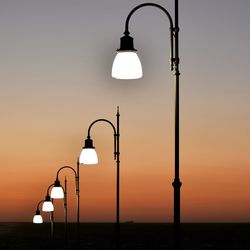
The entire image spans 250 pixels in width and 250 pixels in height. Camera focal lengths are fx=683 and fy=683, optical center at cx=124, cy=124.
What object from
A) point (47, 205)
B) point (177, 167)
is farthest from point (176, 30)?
point (47, 205)

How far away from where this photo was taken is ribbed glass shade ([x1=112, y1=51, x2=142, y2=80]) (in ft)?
37.5

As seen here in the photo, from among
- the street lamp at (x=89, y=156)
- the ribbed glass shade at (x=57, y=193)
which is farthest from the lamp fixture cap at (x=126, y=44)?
the ribbed glass shade at (x=57, y=193)

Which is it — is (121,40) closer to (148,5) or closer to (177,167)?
(148,5)

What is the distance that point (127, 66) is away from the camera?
1144 cm

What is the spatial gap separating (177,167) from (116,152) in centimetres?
997

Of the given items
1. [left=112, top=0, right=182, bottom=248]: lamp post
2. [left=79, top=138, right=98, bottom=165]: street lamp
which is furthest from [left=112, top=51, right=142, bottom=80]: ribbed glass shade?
[left=79, top=138, right=98, bottom=165]: street lamp

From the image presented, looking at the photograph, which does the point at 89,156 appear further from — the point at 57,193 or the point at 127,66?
the point at 57,193

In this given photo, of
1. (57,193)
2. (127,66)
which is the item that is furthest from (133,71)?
(57,193)

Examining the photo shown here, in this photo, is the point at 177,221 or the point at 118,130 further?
the point at 118,130

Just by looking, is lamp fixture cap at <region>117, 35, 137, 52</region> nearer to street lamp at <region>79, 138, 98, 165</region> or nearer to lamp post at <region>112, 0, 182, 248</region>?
lamp post at <region>112, 0, 182, 248</region>

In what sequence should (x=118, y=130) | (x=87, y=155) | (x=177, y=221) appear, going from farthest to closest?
(x=118, y=130) → (x=87, y=155) → (x=177, y=221)

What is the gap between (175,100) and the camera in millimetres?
11758

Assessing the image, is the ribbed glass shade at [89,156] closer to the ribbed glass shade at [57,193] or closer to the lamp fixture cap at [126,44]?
the lamp fixture cap at [126,44]
